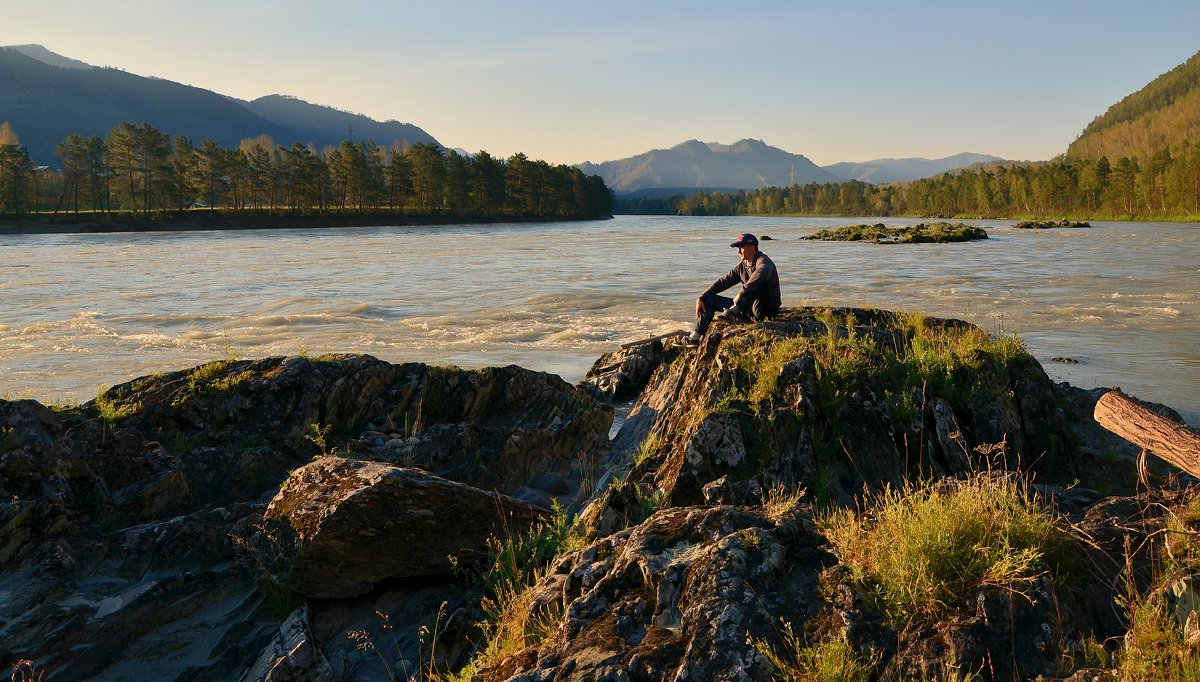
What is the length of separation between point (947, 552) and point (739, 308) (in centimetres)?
857

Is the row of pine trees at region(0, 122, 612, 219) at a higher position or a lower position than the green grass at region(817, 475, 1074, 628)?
higher

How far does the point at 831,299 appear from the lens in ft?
95.7

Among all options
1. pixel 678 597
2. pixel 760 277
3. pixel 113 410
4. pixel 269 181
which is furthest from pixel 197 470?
pixel 269 181

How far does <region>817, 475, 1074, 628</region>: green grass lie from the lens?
388 centimetres

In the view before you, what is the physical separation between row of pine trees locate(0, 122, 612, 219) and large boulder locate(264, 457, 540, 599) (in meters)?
117

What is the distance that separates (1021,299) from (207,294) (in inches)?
1353

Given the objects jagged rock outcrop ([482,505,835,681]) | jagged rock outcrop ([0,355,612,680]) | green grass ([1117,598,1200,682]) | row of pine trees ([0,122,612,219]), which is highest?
row of pine trees ([0,122,612,219])

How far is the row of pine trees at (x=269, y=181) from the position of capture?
106250mm

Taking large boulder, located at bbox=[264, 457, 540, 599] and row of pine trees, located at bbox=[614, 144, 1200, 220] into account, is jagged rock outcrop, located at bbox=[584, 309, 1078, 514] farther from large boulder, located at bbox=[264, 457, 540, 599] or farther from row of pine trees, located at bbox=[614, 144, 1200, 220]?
row of pine trees, located at bbox=[614, 144, 1200, 220]

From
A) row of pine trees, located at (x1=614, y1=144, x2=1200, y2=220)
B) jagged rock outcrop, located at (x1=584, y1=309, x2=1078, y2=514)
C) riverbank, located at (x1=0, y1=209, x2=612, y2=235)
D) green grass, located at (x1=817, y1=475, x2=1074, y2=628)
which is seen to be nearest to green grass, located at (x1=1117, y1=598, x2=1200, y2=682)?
green grass, located at (x1=817, y1=475, x2=1074, y2=628)

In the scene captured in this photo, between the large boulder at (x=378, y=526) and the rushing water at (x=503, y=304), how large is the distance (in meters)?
7.47

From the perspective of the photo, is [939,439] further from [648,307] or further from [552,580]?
[648,307]

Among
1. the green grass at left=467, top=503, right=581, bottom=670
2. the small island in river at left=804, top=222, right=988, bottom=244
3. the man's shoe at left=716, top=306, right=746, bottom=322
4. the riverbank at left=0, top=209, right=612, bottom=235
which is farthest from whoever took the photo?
the riverbank at left=0, top=209, right=612, bottom=235

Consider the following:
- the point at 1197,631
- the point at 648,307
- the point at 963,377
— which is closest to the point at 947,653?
the point at 1197,631
